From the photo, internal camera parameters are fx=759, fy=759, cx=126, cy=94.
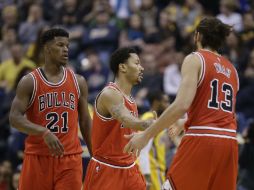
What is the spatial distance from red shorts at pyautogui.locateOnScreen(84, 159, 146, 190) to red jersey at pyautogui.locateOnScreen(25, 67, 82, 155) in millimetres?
430

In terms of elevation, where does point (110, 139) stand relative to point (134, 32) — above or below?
below

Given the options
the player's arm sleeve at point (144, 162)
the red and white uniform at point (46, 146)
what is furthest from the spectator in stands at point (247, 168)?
the red and white uniform at point (46, 146)

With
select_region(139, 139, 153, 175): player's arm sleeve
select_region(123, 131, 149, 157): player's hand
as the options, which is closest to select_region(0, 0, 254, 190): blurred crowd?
select_region(139, 139, 153, 175): player's arm sleeve

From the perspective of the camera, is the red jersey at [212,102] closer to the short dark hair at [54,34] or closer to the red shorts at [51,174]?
the red shorts at [51,174]

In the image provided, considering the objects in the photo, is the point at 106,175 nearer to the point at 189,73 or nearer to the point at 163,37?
the point at 189,73

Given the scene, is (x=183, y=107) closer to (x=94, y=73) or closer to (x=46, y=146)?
(x=46, y=146)

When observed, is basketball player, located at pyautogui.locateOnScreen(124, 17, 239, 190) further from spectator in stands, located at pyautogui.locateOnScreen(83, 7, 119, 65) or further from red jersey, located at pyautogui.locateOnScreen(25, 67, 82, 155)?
spectator in stands, located at pyautogui.locateOnScreen(83, 7, 119, 65)

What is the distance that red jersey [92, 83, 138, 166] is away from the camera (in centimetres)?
783

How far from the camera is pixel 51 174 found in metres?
8.06

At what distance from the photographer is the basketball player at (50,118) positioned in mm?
8062

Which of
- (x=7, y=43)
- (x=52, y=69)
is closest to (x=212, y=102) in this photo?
(x=52, y=69)

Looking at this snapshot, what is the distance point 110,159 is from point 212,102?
1.52 meters

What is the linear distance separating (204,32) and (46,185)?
2.43 m

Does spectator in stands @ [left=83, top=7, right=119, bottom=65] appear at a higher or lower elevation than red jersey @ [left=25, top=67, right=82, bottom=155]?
higher
